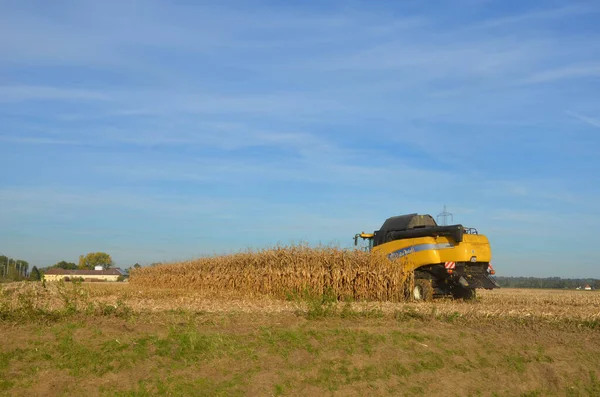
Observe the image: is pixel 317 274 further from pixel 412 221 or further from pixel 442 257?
pixel 442 257

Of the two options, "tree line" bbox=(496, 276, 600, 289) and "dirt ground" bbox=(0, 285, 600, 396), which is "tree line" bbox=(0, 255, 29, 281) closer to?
"dirt ground" bbox=(0, 285, 600, 396)

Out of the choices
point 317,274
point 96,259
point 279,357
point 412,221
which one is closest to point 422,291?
point 412,221

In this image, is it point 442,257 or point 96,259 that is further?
point 96,259

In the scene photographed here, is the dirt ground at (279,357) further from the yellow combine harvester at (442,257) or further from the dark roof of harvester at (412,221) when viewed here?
the dark roof of harvester at (412,221)

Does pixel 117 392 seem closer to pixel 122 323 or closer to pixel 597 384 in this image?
pixel 122 323

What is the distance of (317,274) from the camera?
2222cm

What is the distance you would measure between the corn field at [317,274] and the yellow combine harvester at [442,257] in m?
0.62

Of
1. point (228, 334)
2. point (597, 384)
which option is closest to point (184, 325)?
point (228, 334)

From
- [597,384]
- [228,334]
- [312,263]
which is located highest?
[312,263]

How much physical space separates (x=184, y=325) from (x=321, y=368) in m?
2.96

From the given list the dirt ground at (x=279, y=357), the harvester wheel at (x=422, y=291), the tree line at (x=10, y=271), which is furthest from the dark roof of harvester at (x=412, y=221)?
the tree line at (x=10, y=271)

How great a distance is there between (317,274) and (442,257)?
4679mm

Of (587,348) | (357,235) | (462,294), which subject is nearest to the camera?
(587,348)

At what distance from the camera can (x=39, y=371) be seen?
8.70 metres
